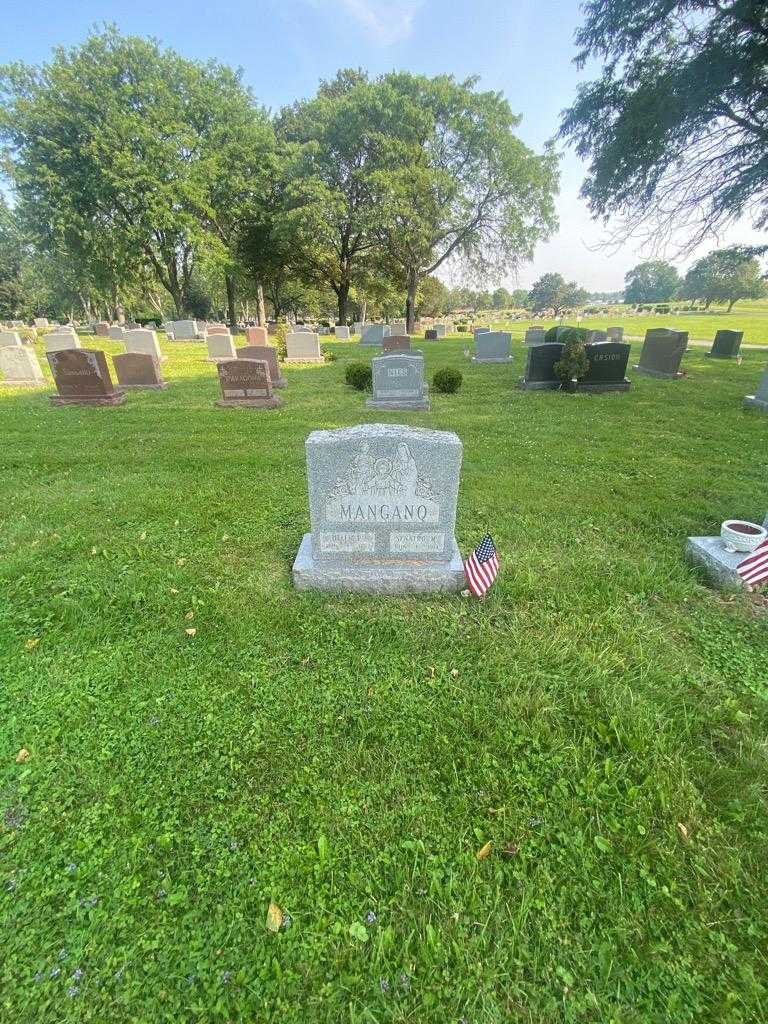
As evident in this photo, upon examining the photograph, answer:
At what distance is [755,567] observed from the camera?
11.7 ft

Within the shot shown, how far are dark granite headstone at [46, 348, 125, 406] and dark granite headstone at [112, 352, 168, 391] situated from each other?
199cm

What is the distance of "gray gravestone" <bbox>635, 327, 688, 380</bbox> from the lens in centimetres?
1336

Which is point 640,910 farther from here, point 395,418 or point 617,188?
point 617,188

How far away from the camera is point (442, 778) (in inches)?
89.9

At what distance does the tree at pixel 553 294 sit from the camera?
349 ft

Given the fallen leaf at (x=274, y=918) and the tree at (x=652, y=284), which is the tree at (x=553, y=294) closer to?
the tree at (x=652, y=284)

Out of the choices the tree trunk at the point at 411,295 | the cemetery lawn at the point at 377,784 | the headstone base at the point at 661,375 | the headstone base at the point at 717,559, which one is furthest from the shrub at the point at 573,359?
the tree trunk at the point at 411,295

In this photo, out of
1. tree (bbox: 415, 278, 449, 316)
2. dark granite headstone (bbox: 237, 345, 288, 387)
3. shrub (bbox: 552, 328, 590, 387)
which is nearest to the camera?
shrub (bbox: 552, 328, 590, 387)

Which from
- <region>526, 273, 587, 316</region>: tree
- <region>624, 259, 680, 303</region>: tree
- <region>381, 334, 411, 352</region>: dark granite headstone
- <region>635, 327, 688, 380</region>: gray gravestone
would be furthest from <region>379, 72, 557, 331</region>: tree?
<region>624, 259, 680, 303</region>: tree

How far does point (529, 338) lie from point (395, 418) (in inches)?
668

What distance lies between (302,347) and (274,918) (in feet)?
58.9

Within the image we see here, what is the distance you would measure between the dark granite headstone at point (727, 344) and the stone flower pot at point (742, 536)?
732 inches

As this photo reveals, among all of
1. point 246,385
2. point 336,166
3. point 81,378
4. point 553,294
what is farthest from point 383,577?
point 553,294

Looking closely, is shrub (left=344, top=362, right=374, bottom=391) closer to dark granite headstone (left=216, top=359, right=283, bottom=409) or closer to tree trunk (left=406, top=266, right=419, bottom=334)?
dark granite headstone (left=216, top=359, right=283, bottom=409)
